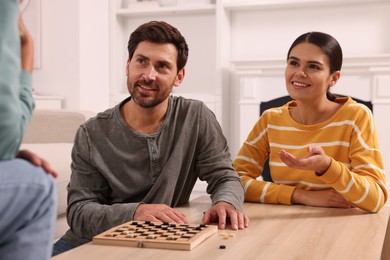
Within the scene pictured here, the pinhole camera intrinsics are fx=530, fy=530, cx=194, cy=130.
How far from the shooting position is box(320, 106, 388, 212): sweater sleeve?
4.93ft

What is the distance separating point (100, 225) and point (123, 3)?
3.64 meters

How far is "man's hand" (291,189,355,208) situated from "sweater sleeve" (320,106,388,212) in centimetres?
5

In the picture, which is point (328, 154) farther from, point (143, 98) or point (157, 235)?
point (157, 235)

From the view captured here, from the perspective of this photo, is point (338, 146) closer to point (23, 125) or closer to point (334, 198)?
point (334, 198)

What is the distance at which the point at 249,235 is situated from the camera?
46.9 inches

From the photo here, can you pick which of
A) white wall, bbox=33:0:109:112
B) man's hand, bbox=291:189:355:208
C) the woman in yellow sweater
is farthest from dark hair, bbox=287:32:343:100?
white wall, bbox=33:0:109:112

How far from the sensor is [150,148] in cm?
154

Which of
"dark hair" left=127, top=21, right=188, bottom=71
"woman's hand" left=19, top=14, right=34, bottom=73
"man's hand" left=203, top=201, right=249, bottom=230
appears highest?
"dark hair" left=127, top=21, right=188, bottom=71

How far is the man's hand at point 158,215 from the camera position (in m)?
1.25

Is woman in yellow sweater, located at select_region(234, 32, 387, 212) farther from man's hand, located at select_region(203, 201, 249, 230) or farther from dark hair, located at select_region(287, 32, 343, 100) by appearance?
man's hand, located at select_region(203, 201, 249, 230)

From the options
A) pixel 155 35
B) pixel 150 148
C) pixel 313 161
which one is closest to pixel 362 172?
pixel 313 161

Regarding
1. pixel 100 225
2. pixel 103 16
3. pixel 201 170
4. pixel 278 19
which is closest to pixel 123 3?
pixel 103 16

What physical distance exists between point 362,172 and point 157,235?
2.54 ft

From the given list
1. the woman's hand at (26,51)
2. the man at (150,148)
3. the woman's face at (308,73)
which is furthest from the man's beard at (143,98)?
the woman's hand at (26,51)
